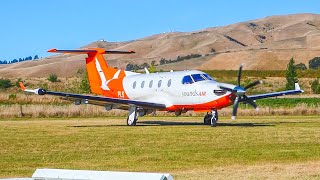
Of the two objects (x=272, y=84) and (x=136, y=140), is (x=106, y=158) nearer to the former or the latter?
(x=136, y=140)

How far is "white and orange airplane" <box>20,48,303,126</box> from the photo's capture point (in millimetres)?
35000

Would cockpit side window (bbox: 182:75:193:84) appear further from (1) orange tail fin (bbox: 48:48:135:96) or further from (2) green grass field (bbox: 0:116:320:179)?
(1) orange tail fin (bbox: 48:48:135:96)

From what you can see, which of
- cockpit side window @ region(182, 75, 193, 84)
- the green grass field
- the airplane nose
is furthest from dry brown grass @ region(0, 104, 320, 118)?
the airplane nose

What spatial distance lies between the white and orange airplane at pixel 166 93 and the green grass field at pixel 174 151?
3094 millimetres

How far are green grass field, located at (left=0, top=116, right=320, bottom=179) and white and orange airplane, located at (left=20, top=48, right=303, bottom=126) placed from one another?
3.09 m

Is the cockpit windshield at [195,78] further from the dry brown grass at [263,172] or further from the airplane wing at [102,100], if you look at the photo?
the dry brown grass at [263,172]

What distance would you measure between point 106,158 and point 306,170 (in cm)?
571

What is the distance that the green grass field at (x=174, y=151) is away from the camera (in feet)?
57.6

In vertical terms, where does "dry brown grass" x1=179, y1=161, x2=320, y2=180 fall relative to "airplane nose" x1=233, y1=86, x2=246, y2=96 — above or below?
below

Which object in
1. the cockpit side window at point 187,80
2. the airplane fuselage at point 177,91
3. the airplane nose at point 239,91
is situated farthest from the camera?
the cockpit side window at point 187,80

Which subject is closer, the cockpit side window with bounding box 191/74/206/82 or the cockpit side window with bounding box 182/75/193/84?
the cockpit side window with bounding box 191/74/206/82

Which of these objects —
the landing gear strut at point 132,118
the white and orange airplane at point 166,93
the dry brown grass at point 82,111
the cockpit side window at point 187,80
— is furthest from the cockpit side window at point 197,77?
the dry brown grass at point 82,111

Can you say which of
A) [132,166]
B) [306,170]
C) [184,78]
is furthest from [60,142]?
Answer: [184,78]

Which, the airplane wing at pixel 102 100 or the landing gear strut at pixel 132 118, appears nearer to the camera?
the airplane wing at pixel 102 100
